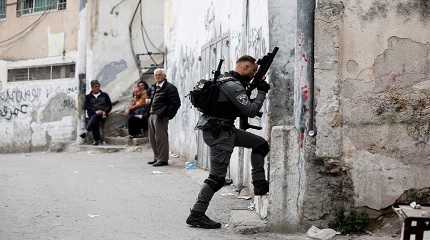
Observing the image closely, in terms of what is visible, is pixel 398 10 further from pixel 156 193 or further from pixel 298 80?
pixel 156 193

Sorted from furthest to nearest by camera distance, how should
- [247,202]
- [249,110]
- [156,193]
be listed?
1. [156,193]
2. [247,202]
3. [249,110]

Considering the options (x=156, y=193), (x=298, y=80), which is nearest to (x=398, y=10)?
(x=298, y=80)

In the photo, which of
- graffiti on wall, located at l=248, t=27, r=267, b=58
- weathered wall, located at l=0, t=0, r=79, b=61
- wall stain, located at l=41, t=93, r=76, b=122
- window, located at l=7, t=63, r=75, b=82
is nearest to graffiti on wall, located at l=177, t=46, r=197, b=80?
graffiti on wall, located at l=248, t=27, r=267, b=58

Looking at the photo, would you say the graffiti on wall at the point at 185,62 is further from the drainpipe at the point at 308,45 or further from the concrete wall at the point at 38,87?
the concrete wall at the point at 38,87

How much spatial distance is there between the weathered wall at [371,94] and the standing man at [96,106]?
1106cm

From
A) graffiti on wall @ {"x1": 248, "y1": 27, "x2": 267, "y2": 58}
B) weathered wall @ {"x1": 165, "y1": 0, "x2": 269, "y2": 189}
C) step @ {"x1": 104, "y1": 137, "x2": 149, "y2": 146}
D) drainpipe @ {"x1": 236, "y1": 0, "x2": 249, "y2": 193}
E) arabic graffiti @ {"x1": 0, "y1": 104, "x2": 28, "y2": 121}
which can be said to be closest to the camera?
graffiti on wall @ {"x1": 248, "y1": 27, "x2": 267, "y2": 58}

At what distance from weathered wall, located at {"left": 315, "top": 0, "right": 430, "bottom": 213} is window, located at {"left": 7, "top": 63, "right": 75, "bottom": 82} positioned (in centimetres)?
1434

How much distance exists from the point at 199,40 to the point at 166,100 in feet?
4.35

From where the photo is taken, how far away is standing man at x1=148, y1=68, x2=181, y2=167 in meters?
11.4

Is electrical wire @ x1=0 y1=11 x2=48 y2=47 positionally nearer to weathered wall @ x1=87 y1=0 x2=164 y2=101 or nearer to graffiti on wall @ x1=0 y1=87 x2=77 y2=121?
graffiti on wall @ x1=0 y1=87 x2=77 y2=121

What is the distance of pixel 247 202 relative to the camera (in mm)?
7852

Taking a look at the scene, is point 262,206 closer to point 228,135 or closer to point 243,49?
point 228,135

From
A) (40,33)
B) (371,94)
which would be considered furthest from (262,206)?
(40,33)

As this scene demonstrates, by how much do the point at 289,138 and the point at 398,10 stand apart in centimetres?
160
